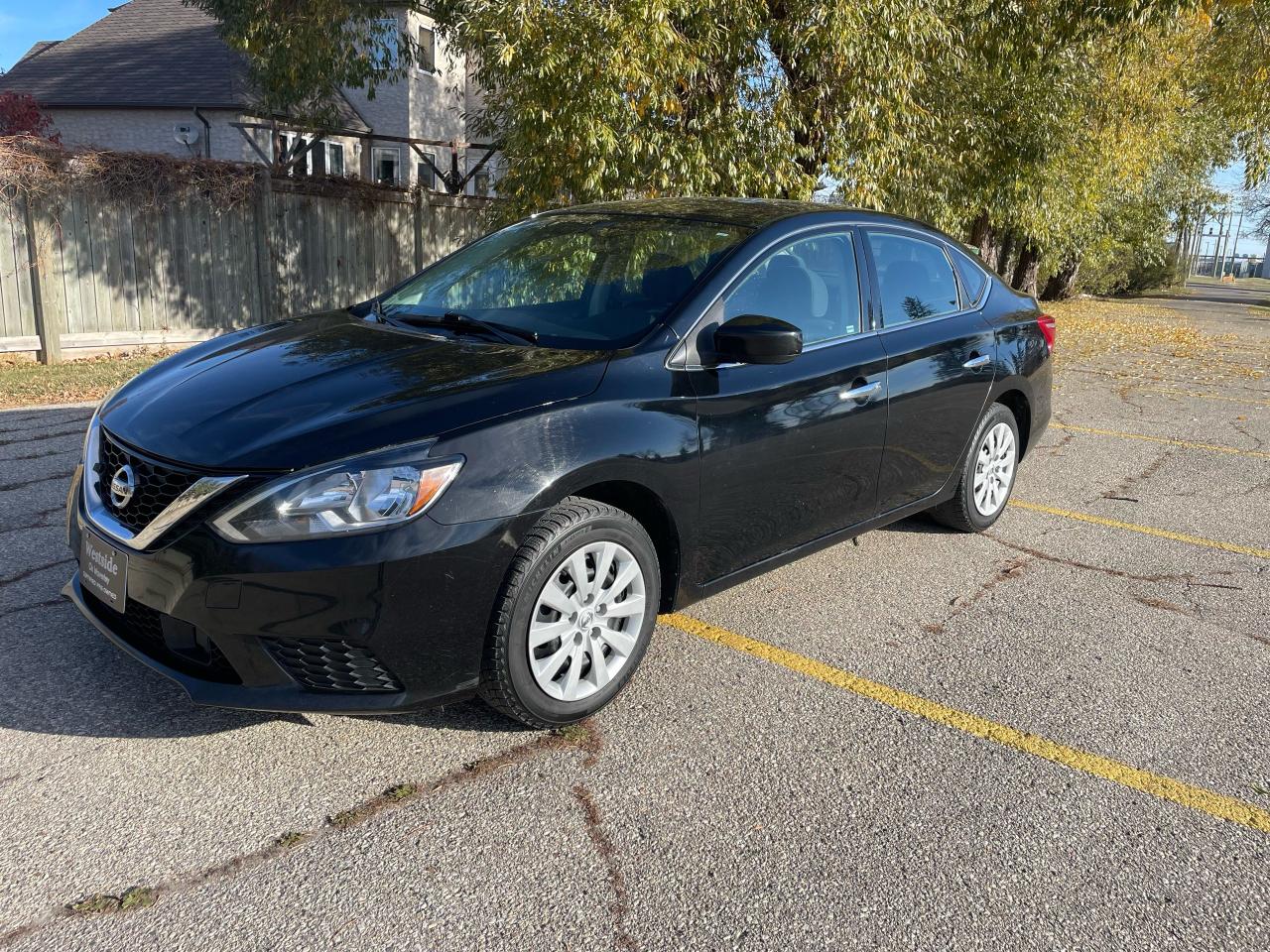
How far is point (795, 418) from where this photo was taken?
4008 mm

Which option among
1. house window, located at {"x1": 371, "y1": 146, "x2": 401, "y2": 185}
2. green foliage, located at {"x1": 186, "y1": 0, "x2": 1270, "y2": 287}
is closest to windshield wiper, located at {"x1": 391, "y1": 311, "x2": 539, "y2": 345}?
green foliage, located at {"x1": 186, "y1": 0, "x2": 1270, "y2": 287}

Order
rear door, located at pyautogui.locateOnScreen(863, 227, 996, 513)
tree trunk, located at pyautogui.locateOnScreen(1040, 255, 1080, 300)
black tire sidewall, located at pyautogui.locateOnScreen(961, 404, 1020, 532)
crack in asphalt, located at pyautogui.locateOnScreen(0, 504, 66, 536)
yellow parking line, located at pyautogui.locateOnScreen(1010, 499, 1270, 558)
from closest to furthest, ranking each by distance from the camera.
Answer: rear door, located at pyautogui.locateOnScreen(863, 227, 996, 513), crack in asphalt, located at pyautogui.locateOnScreen(0, 504, 66, 536), black tire sidewall, located at pyautogui.locateOnScreen(961, 404, 1020, 532), yellow parking line, located at pyautogui.locateOnScreen(1010, 499, 1270, 558), tree trunk, located at pyautogui.locateOnScreen(1040, 255, 1080, 300)

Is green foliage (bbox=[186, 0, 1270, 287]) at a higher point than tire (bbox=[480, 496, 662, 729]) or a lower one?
higher

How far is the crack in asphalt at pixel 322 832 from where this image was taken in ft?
8.11

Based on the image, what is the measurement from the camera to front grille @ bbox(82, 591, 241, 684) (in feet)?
9.89

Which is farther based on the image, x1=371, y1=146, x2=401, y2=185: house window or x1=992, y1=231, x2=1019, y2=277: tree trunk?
x1=371, y1=146, x2=401, y2=185: house window

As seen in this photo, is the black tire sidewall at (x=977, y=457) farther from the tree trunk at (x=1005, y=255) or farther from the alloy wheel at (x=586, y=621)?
the tree trunk at (x=1005, y=255)

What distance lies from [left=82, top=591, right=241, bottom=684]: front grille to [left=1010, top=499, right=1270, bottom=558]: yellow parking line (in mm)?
4914

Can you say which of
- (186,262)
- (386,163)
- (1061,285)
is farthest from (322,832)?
(1061,285)

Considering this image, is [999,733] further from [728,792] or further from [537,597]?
[537,597]

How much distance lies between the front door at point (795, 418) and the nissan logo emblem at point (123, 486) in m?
1.83

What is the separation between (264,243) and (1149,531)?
388 inches

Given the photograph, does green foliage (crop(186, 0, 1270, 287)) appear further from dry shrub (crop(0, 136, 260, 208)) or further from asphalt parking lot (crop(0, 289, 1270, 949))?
asphalt parking lot (crop(0, 289, 1270, 949))

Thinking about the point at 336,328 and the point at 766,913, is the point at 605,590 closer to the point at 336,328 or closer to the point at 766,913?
the point at 766,913
